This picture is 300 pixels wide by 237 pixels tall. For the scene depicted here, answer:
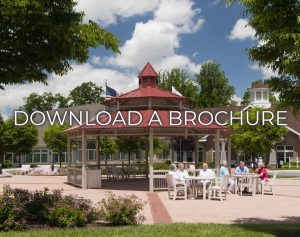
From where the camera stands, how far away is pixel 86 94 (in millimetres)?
95062

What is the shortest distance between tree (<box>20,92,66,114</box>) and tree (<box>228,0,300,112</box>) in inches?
3467

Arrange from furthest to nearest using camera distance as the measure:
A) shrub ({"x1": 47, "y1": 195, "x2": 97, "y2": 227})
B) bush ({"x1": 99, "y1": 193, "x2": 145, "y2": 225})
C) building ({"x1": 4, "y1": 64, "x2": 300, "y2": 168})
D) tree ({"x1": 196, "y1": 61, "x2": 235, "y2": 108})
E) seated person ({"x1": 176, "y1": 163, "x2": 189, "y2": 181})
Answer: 1. tree ({"x1": 196, "y1": 61, "x2": 235, "y2": 108})
2. building ({"x1": 4, "y1": 64, "x2": 300, "y2": 168})
3. seated person ({"x1": 176, "y1": 163, "x2": 189, "y2": 181})
4. bush ({"x1": 99, "y1": 193, "x2": 145, "y2": 225})
5. shrub ({"x1": 47, "y1": 195, "x2": 97, "y2": 227})

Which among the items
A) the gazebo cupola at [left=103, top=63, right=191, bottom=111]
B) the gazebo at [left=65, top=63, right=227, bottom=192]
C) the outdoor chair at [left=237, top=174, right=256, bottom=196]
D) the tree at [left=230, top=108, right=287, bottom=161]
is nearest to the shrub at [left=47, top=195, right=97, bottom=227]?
the outdoor chair at [left=237, top=174, right=256, bottom=196]

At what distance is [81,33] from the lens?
10.6m

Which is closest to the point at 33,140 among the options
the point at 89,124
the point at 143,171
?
the point at 143,171

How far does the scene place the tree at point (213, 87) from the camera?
8750 centimetres

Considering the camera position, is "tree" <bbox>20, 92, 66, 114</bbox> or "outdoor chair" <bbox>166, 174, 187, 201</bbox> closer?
"outdoor chair" <bbox>166, 174, 187, 201</bbox>

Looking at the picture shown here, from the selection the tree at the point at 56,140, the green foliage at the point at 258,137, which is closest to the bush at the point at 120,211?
the green foliage at the point at 258,137

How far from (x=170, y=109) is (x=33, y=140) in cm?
3527

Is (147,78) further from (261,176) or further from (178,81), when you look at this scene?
(178,81)

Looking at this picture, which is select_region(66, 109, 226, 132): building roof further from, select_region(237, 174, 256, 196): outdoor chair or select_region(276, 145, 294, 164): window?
select_region(276, 145, 294, 164): window

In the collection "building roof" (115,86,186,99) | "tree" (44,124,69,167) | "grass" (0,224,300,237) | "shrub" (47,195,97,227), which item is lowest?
"grass" (0,224,300,237)

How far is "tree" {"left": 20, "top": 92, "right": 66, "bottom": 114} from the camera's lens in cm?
9650

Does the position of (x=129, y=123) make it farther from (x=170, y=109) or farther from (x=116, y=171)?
(x=116, y=171)
